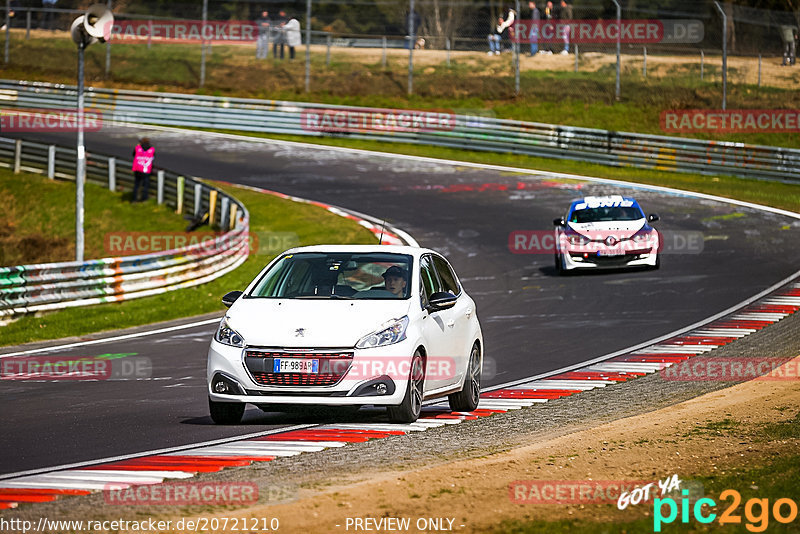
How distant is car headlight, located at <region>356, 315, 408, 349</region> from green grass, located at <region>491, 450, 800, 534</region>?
3.00 metres

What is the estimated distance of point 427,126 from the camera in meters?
42.3

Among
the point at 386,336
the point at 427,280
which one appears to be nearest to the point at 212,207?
the point at 427,280

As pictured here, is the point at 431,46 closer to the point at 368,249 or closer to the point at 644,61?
the point at 644,61

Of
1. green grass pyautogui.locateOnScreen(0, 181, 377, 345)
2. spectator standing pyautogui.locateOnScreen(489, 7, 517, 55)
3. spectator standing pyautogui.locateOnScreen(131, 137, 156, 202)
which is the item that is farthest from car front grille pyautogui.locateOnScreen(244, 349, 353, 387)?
spectator standing pyautogui.locateOnScreen(489, 7, 517, 55)

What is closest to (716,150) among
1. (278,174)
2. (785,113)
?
(785,113)

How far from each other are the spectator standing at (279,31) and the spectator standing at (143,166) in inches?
547

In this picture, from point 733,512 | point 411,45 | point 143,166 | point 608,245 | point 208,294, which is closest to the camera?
point 733,512

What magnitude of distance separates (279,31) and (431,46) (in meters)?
6.12

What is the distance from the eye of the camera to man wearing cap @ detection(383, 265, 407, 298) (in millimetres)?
10719

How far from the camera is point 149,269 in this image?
880 inches

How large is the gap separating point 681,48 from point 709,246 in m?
18.5

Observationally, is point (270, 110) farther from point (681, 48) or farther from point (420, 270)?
point (420, 270)

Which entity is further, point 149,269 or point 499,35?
point 499,35

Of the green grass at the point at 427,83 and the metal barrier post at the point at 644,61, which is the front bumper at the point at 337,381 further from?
the metal barrier post at the point at 644,61
